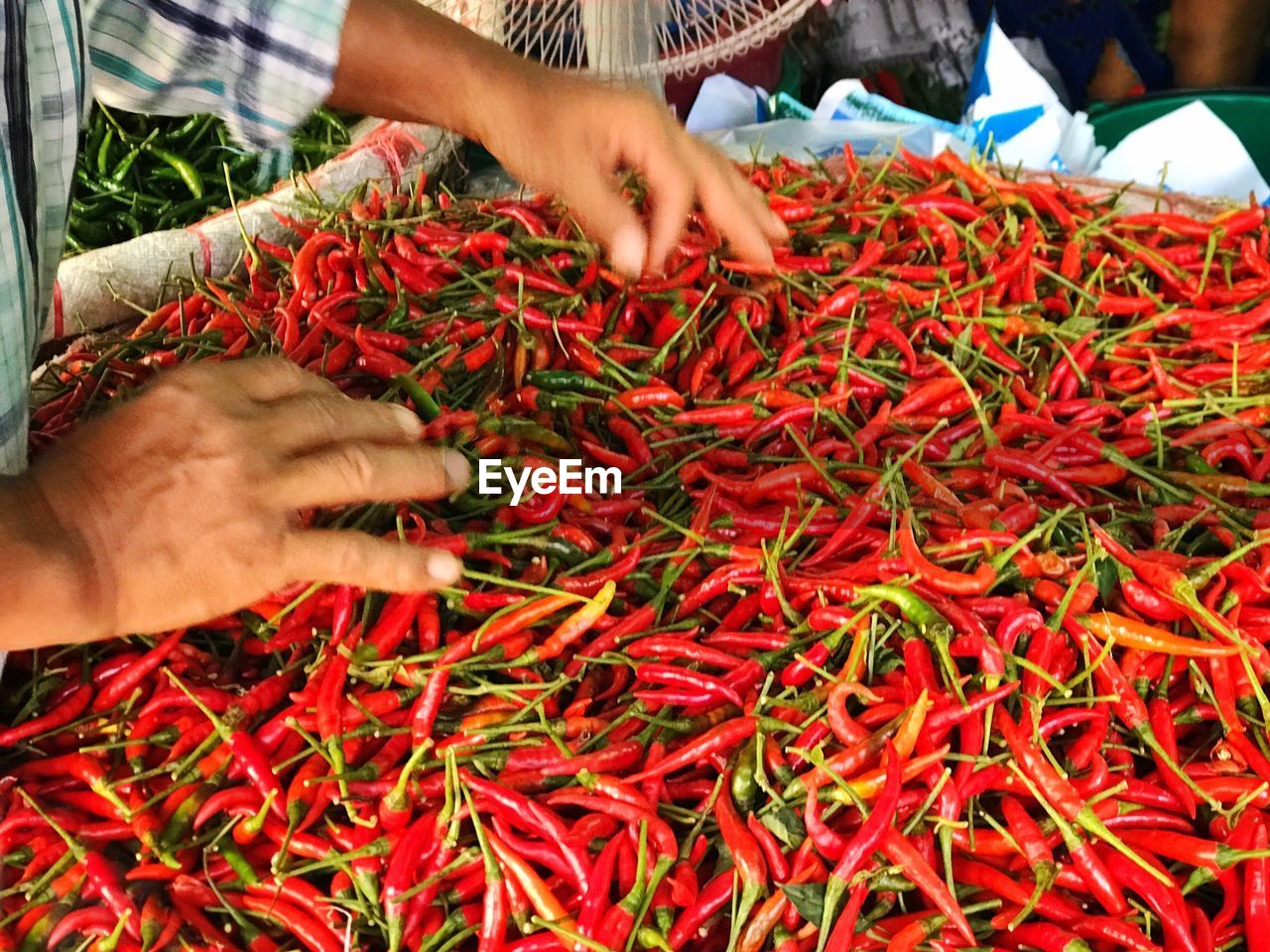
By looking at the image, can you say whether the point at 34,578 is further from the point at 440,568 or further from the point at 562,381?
the point at 562,381

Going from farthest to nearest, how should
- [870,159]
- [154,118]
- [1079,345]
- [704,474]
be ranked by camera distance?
[154,118] < [870,159] < [1079,345] < [704,474]

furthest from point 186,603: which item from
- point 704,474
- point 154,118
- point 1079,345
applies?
point 154,118

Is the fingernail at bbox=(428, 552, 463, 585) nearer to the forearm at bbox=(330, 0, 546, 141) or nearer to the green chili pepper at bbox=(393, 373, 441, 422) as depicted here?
the green chili pepper at bbox=(393, 373, 441, 422)

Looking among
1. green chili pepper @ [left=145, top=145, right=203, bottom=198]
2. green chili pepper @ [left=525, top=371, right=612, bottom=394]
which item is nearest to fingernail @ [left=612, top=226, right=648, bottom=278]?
green chili pepper @ [left=525, top=371, right=612, bottom=394]

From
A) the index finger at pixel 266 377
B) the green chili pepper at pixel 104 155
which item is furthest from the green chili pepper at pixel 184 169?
the index finger at pixel 266 377

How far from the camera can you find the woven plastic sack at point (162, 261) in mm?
2461

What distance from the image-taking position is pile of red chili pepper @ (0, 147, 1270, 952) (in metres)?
1.36

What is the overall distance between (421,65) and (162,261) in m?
1.28

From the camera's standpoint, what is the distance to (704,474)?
1.91 metres

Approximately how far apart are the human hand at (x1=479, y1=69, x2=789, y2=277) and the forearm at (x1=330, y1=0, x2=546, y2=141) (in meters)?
0.03

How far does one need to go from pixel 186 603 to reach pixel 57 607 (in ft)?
0.41

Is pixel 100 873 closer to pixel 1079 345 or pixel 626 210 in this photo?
pixel 626 210

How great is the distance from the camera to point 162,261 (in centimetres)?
256
